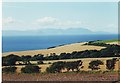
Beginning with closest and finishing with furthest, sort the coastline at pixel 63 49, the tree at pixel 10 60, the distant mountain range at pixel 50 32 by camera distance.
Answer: the distant mountain range at pixel 50 32, the coastline at pixel 63 49, the tree at pixel 10 60

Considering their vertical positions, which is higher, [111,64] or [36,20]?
[36,20]

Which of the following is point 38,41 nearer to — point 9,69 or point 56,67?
point 56,67

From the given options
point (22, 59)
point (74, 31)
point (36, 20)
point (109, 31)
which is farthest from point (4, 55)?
point (109, 31)

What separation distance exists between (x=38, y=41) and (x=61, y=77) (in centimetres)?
85

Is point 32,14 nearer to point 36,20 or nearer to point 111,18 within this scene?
point 36,20

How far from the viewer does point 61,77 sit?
24.8ft

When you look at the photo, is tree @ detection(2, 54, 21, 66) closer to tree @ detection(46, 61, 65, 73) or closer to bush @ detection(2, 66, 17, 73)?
bush @ detection(2, 66, 17, 73)

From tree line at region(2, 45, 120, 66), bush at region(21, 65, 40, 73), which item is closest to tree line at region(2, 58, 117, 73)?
bush at region(21, 65, 40, 73)

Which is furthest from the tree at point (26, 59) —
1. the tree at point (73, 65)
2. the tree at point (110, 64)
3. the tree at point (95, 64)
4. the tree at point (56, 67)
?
the tree at point (110, 64)

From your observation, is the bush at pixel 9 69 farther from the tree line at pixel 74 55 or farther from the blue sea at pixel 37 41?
the blue sea at pixel 37 41

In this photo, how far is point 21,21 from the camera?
293 inches

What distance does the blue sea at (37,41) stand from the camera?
289 inches

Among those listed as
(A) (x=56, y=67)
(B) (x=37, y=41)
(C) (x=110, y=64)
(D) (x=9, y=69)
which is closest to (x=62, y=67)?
(A) (x=56, y=67)

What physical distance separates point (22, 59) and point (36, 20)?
0.82 metres
